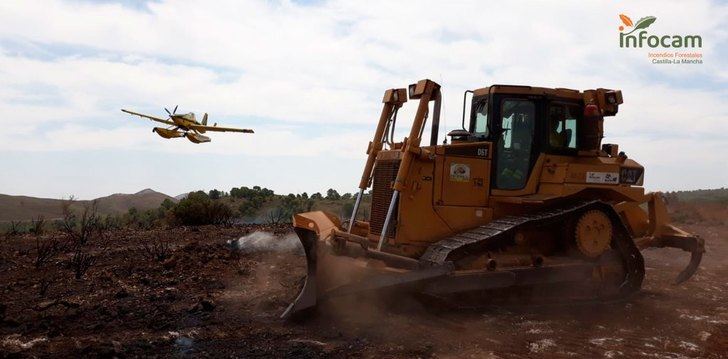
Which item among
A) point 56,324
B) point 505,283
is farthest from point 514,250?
point 56,324

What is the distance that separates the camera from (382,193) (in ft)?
29.6

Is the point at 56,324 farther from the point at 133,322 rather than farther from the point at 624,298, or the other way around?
the point at 624,298

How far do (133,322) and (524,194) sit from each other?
5.65 meters

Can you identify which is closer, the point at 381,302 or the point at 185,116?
the point at 381,302

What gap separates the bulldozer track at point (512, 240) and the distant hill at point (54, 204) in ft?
104

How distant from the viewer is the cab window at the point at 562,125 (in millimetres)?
9250

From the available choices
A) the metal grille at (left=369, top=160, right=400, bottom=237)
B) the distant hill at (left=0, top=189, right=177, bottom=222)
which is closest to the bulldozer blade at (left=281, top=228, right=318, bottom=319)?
the metal grille at (left=369, top=160, right=400, bottom=237)

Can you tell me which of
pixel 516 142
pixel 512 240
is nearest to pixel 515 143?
pixel 516 142

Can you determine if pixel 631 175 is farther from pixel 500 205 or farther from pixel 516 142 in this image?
pixel 500 205

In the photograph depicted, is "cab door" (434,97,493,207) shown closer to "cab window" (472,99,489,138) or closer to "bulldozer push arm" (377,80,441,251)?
"cab window" (472,99,489,138)

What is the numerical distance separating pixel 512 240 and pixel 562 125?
2111 mm

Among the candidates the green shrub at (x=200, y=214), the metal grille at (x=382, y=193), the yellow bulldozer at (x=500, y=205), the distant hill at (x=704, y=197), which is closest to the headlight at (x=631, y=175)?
the yellow bulldozer at (x=500, y=205)

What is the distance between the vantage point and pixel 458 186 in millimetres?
8766

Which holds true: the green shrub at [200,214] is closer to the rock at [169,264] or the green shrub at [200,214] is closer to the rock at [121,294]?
the rock at [169,264]
